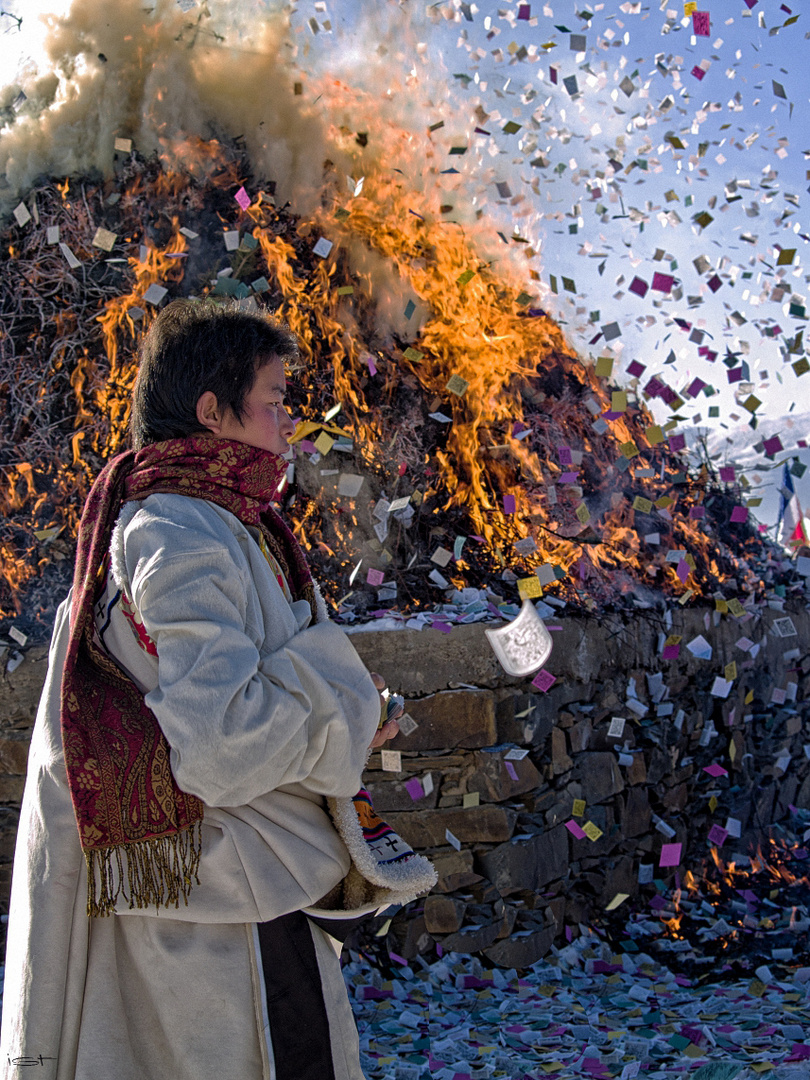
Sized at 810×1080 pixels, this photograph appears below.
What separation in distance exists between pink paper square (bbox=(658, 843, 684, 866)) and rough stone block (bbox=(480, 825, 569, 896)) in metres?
1.05

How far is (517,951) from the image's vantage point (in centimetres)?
427

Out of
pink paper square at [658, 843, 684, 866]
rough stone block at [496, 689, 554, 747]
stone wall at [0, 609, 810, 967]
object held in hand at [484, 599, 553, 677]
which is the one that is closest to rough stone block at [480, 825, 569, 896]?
stone wall at [0, 609, 810, 967]

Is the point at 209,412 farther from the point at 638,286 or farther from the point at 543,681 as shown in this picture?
the point at 638,286

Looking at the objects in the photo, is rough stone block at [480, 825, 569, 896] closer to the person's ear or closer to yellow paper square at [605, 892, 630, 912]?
yellow paper square at [605, 892, 630, 912]

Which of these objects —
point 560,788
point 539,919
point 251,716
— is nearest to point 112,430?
point 560,788

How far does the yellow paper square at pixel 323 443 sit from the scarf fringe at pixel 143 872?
3.63 metres

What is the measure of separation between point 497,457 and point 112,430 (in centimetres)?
222

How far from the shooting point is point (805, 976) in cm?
432

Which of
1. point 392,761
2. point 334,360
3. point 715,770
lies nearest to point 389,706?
point 392,761

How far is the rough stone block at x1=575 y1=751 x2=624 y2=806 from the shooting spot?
Answer: 4785 mm

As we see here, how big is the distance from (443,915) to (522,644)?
1317 mm

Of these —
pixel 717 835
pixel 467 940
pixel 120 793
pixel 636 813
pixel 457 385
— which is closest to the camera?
pixel 120 793

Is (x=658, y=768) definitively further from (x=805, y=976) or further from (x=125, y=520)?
(x=125, y=520)

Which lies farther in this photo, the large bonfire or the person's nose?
the large bonfire
